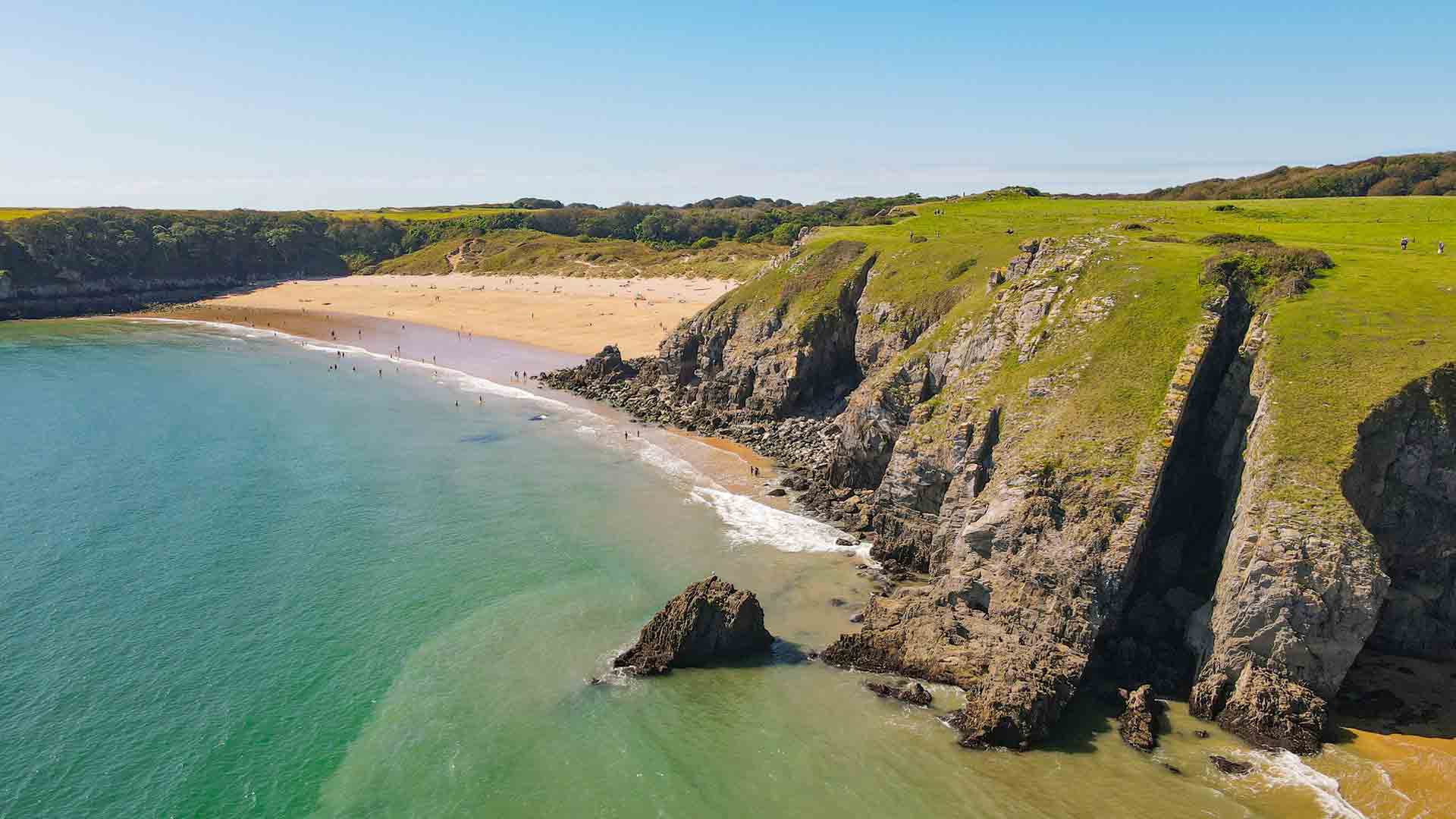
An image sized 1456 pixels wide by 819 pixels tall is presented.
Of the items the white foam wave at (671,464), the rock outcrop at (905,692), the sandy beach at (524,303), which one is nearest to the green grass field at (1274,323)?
the rock outcrop at (905,692)

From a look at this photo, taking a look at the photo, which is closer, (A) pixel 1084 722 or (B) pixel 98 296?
(A) pixel 1084 722

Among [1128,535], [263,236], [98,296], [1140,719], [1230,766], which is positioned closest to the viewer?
[1230,766]

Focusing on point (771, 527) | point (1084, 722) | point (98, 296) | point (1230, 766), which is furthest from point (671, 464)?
point (98, 296)

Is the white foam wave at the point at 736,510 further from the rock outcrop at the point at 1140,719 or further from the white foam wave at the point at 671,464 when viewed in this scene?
the rock outcrop at the point at 1140,719

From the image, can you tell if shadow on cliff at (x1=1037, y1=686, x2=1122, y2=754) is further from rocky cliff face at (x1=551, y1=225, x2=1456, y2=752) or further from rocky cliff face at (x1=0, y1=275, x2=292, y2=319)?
rocky cliff face at (x1=0, y1=275, x2=292, y2=319)

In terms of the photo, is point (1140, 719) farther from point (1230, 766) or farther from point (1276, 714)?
point (1276, 714)
